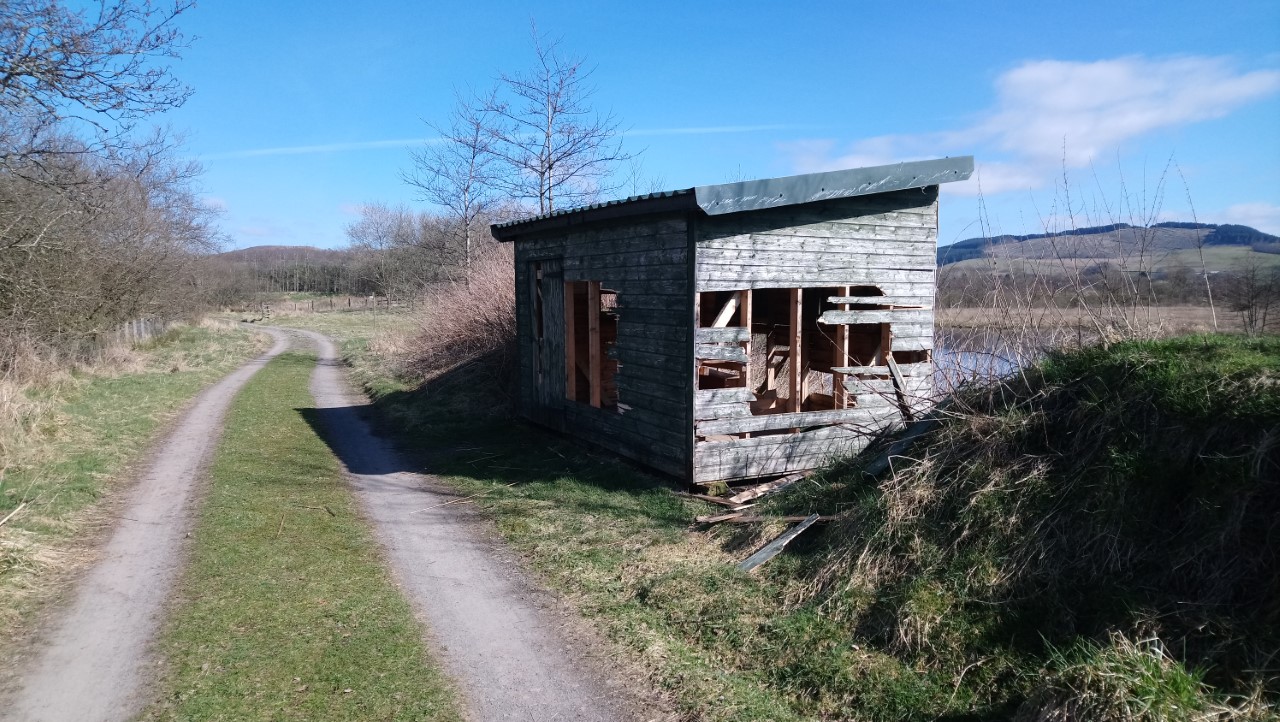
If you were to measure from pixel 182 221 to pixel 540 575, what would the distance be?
1203 inches

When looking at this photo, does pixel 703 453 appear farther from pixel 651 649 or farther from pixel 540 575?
pixel 651 649

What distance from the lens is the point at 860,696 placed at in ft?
14.1

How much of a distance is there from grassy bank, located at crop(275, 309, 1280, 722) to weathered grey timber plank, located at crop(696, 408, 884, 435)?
2.04m

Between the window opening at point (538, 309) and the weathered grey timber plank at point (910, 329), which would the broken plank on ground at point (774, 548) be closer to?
the weathered grey timber plank at point (910, 329)

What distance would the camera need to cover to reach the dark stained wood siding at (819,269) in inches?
332

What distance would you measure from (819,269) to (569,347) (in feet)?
13.3

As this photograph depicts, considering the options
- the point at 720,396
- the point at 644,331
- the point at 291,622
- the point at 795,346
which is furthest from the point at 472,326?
the point at 291,622

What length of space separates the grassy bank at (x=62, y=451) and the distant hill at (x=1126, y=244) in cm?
837

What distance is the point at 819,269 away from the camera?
29.5 ft

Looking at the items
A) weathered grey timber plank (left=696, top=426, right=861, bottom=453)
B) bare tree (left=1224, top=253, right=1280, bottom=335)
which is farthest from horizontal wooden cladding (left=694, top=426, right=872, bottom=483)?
bare tree (left=1224, top=253, right=1280, bottom=335)

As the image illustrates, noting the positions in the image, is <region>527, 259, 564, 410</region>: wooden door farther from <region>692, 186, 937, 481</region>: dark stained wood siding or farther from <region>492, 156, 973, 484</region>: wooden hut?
<region>692, 186, 937, 481</region>: dark stained wood siding

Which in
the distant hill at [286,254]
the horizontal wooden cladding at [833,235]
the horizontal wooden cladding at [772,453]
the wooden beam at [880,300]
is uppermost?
the distant hill at [286,254]

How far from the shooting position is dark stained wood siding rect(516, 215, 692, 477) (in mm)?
8539

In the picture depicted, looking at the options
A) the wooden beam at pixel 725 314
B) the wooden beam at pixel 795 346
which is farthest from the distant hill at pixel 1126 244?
the wooden beam at pixel 725 314
